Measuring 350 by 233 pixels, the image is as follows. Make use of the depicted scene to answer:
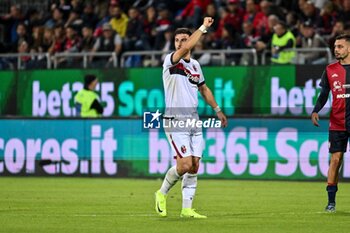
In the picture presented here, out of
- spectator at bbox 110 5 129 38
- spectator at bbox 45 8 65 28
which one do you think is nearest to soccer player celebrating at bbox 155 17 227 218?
spectator at bbox 110 5 129 38

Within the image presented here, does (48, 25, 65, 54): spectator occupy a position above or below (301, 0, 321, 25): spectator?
below

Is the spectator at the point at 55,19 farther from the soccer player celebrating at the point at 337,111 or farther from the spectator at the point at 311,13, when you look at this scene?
the soccer player celebrating at the point at 337,111

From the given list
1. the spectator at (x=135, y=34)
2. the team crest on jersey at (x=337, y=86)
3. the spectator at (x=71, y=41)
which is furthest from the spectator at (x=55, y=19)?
the team crest on jersey at (x=337, y=86)

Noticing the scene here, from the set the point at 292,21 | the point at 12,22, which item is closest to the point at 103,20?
the point at 12,22

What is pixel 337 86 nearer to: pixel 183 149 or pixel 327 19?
pixel 183 149

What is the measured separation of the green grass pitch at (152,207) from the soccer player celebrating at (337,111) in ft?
1.71

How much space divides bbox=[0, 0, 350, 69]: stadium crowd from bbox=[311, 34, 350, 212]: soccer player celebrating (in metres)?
9.43

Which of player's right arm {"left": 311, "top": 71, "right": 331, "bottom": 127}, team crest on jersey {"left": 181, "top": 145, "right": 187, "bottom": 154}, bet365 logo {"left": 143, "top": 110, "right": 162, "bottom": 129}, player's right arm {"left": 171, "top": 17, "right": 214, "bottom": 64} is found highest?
player's right arm {"left": 171, "top": 17, "right": 214, "bottom": 64}

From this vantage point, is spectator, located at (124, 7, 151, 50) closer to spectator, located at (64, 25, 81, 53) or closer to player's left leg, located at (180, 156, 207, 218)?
spectator, located at (64, 25, 81, 53)

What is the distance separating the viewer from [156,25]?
28078 mm

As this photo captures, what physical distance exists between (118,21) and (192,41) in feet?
51.9

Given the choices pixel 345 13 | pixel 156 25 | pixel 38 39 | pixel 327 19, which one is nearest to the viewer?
pixel 345 13

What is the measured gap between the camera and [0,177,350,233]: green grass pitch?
1276 cm

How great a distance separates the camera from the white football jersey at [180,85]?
14062 mm
